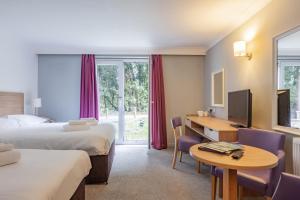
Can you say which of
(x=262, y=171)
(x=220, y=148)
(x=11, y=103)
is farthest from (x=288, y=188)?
(x=11, y=103)

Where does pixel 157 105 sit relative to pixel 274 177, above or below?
above

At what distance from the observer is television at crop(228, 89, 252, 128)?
2.69 m

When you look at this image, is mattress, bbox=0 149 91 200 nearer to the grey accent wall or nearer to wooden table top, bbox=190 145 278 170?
wooden table top, bbox=190 145 278 170

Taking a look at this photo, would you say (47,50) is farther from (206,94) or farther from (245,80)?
(245,80)

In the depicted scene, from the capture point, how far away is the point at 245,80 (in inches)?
127

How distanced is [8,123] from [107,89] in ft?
7.70

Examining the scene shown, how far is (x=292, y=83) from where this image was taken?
2277 millimetres

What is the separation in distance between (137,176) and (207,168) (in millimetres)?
1209

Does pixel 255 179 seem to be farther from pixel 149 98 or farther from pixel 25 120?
pixel 25 120

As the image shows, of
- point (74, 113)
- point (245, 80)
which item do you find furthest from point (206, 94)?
point (74, 113)

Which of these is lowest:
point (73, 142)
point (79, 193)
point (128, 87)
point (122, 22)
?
point (79, 193)

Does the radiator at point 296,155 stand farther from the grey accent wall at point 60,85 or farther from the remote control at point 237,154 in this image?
the grey accent wall at point 60,85

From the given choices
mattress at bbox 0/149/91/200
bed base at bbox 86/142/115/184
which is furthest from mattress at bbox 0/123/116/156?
mattress at bbox 0/149/91/200

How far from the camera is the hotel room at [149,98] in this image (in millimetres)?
1834
